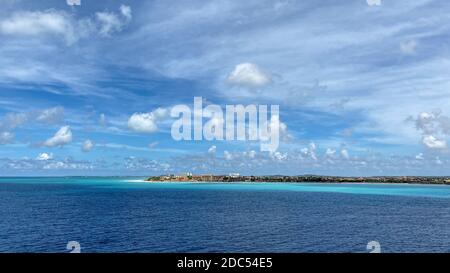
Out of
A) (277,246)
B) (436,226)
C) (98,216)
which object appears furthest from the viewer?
(98,216)

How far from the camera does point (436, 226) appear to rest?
69625 mm

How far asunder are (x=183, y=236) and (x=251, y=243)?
11491 mm

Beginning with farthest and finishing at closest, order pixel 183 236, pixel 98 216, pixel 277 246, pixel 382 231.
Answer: pixel 98 216, pixel 382 231, pixel 183 236, pixel 277 246

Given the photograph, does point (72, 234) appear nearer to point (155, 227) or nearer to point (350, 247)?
point (155, 227)

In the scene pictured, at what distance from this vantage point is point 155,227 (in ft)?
218

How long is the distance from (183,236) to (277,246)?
15586 mm

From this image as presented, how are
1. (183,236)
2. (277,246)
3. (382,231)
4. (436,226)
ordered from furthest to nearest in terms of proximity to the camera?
1. (436,226)
2. (382,231)
3. (183,236)
4. (277,246)
